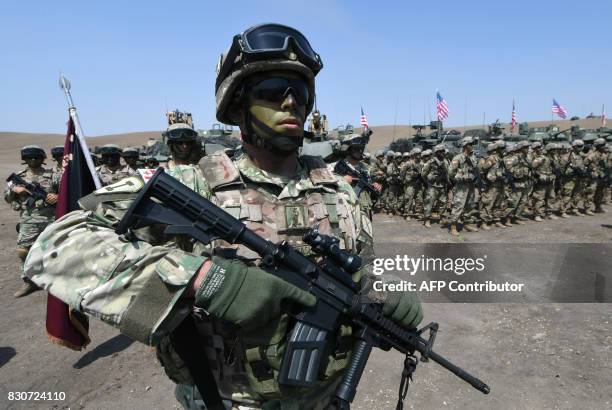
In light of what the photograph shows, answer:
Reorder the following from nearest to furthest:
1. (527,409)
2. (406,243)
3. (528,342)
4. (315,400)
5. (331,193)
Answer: (315,400), (331,193), (527,409), (528,342), (406,243)

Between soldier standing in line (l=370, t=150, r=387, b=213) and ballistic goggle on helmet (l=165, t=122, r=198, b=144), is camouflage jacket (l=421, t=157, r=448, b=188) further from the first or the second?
ballistic goggle on helmet (l=165, t=122, r=198, b=144)

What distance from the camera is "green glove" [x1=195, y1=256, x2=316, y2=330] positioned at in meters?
1.20

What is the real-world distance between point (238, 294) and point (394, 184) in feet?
42.8

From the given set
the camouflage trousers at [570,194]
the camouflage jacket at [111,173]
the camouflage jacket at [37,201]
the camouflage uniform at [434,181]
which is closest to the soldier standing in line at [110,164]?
the camouflage jacket at [111,173]

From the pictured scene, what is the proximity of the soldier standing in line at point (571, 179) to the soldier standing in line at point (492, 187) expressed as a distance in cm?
296

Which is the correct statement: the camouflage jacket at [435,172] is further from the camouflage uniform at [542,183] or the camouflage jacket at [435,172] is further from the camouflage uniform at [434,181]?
the camouflage uniform at [542,183]

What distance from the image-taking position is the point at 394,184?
45.0 feet

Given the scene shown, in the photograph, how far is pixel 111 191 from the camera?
143 centimetres

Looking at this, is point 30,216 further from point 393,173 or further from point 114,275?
point 393,173

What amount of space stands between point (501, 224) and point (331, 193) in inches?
425

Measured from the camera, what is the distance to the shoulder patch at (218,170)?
65.2 inches

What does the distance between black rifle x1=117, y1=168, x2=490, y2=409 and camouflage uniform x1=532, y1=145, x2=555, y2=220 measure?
12.1m

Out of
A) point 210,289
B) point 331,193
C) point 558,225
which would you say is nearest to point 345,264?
point 331,193

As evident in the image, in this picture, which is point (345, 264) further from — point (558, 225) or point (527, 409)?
point (558, 225)
